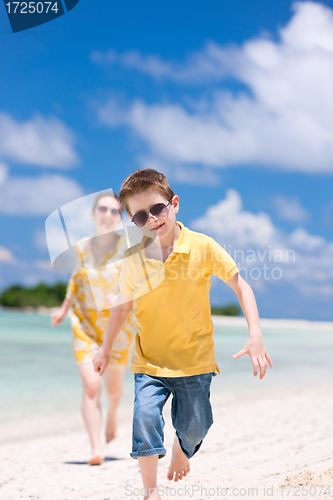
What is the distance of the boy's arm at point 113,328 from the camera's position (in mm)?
2635

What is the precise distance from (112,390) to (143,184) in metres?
2.23

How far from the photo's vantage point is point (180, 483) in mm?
2969

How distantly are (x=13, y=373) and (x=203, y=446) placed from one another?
5437 millimetres

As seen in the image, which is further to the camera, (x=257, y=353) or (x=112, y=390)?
(x=112, y=390)

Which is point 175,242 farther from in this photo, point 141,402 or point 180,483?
point 180,483

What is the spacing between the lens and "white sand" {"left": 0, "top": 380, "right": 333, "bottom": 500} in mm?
2713

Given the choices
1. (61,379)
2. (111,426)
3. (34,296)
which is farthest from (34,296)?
(111,426)

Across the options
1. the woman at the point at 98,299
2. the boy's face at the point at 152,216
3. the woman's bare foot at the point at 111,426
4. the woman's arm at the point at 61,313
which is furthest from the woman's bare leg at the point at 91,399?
the boy's face at the point at 152,216

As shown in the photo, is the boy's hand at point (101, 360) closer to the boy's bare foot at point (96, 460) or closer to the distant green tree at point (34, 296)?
the boy's bare foot at point (96, 460)

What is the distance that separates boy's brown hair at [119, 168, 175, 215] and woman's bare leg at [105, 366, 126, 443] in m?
1.93

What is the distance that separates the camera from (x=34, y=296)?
67688mm

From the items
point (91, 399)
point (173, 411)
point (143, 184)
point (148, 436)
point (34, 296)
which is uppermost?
point (34, 296)

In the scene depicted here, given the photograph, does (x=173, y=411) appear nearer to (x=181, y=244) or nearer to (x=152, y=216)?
(x=181, y=244)

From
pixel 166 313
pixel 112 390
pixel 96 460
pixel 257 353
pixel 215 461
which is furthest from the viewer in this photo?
pixel 112 390
